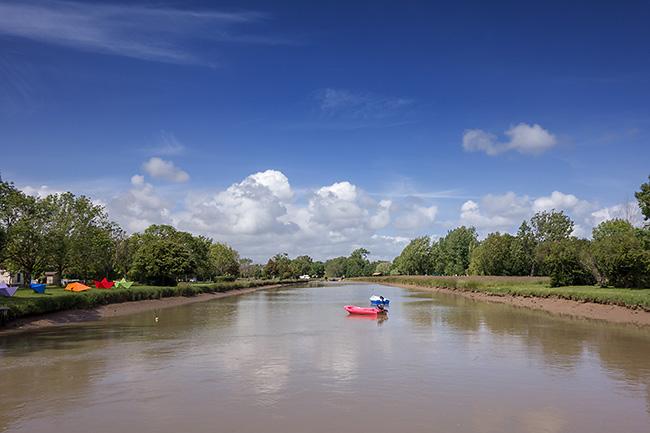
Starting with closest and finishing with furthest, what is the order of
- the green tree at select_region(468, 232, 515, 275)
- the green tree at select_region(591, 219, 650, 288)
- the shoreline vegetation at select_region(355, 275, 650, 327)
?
the shoreline vegetation at select_region(355, 275, 650, 327), the green tree at select_region(591, 219, 650, 288), the green tree at select_region(468, 232, 515, 275)

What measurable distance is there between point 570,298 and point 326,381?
1463 inches

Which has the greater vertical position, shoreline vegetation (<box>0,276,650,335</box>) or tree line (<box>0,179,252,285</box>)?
tree line (<box>0,179,252,285</box>)

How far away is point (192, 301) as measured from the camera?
6419 cm

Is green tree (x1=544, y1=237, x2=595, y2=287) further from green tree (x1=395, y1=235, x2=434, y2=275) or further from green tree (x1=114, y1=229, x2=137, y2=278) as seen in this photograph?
green tree (x1=395, y1=235, x2=434, y2=275)

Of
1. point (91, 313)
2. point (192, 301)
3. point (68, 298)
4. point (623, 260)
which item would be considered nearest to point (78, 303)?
point (91, 313)

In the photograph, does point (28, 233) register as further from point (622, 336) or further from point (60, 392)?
point (622, 336)

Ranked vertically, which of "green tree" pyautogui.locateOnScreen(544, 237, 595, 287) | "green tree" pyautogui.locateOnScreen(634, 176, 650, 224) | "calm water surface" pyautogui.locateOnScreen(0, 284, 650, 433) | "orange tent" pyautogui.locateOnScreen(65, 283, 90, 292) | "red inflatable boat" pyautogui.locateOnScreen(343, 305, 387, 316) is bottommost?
"red inflatable boat" pyautogui.locateOnScreen(343, 305, 387, 316)

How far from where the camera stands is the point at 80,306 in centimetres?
3956

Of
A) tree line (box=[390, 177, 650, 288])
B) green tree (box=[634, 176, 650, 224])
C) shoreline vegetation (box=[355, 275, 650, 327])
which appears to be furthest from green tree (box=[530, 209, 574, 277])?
green tree (box=[634, 176, 650, 224])

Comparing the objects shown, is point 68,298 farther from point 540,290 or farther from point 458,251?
point 458,251

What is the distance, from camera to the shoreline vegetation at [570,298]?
34469 mm

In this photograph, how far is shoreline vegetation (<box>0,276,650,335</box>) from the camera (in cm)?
3291

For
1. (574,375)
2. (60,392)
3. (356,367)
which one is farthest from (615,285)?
(60,392)

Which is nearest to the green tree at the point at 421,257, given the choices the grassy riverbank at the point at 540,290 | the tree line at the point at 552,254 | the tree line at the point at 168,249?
the tree line at the point at 552,254
